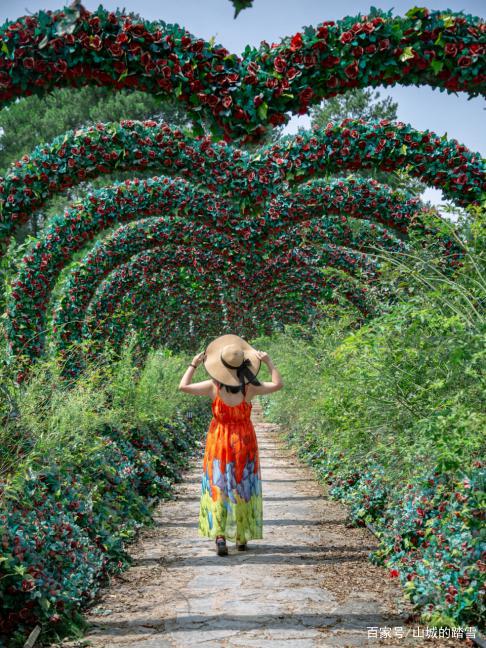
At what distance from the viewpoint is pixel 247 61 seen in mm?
4992

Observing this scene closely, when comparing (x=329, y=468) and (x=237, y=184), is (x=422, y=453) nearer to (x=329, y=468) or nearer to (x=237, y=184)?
(x=237, y=184)

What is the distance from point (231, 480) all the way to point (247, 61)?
3.20 m

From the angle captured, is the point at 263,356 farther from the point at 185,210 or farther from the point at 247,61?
the point at 185,210

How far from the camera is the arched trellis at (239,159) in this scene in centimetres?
664

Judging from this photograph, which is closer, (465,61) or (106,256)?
(465,61)

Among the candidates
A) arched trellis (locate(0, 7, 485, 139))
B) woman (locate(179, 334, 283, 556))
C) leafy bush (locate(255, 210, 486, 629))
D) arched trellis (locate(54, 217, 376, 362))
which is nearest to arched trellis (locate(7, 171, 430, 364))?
arched trellis (locate(54, 217, 376, 362))

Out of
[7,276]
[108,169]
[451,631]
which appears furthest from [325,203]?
[451,631]

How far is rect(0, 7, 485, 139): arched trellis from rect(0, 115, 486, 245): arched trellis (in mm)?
1631

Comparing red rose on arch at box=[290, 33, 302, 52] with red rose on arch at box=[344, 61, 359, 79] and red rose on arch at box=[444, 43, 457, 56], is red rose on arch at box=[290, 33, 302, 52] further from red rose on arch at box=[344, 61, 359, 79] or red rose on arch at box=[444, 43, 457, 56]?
red rose on arch at box=[444, 43, 457, 56]

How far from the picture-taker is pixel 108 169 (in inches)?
282

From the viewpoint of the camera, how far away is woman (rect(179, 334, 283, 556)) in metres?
6.05

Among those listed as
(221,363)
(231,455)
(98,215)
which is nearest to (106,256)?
(98,215)

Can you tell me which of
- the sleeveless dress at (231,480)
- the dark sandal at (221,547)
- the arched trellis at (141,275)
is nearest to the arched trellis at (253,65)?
the sleeveless dress at (231,480)

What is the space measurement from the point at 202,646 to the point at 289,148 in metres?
4.48
